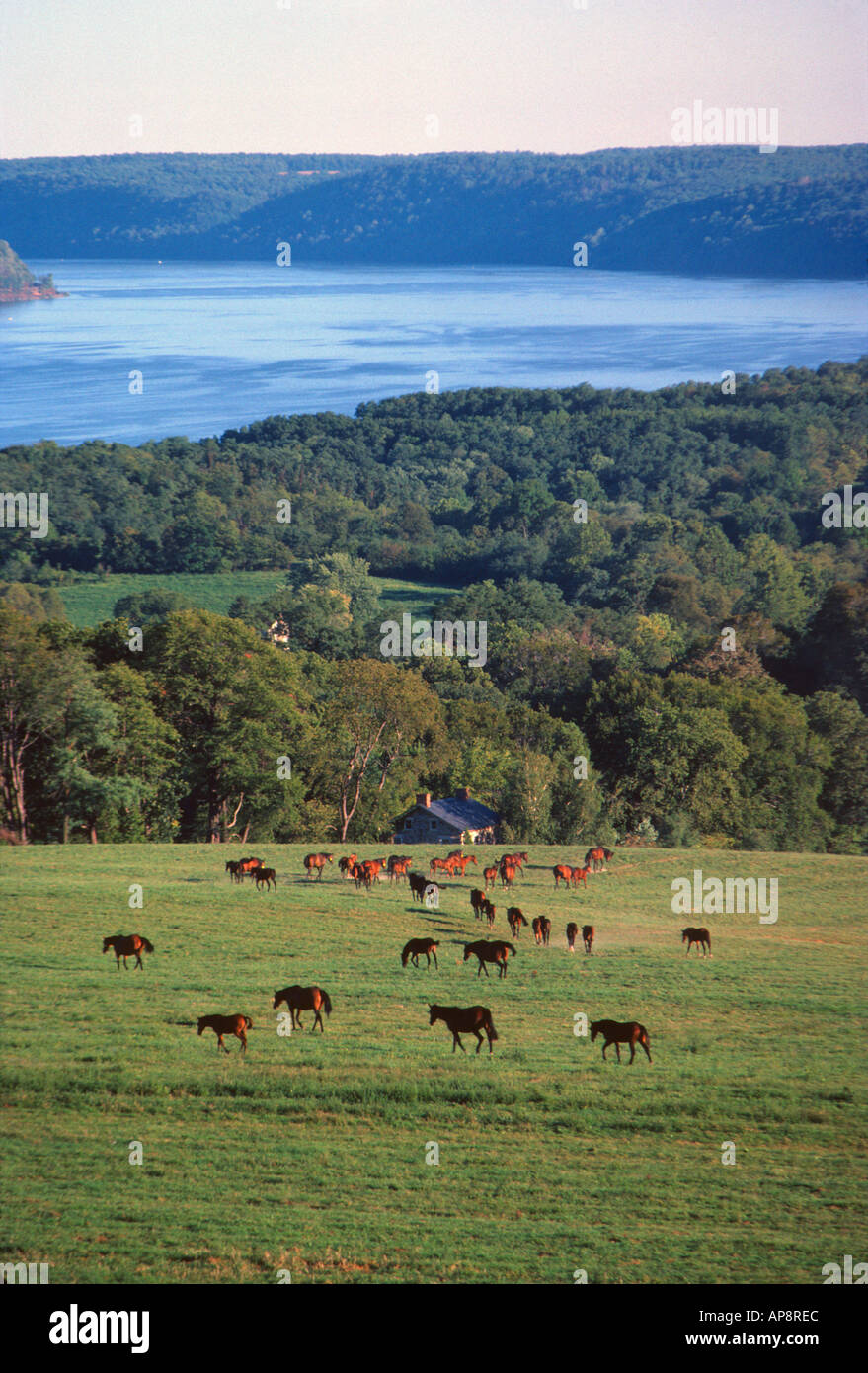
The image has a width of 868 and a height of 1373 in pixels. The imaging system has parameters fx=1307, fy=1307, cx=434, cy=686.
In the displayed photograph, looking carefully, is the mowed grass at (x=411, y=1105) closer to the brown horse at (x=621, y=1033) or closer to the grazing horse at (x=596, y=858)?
the brown horse at (x=621, y=1033)

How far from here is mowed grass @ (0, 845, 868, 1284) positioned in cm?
1727

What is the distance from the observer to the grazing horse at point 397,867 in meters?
35.8

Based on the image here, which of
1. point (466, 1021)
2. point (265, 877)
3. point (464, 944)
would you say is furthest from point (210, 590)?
point (466, 1021)

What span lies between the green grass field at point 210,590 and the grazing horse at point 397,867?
7460 centimetres

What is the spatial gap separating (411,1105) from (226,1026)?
12.4 feet

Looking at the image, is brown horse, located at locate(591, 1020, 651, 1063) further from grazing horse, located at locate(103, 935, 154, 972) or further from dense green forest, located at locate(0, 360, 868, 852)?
dense green forest, located at locate(0, 360, 868, 852)

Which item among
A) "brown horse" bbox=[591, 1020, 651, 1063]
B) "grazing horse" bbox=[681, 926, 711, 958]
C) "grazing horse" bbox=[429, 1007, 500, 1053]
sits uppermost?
"grazing horse" bbox=[429, 1007, 500, 1053]

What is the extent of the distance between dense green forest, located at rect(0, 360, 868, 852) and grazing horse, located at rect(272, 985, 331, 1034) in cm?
2019

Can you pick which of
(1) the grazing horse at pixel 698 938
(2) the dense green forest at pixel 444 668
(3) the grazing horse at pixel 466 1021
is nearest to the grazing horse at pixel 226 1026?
(3) the grazing horse at pixel 466 1021

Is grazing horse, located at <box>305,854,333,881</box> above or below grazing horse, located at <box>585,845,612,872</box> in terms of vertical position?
above

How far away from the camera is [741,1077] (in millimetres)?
23094

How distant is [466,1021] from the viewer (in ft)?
77.4

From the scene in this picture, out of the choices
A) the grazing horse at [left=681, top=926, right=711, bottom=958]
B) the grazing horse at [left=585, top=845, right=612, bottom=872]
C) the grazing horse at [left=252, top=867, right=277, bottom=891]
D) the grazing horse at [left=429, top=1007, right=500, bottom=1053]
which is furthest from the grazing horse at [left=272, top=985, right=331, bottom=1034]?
the grazing horse at [left=585, top=845, right=612, bottom=872]
